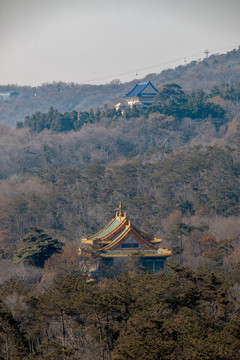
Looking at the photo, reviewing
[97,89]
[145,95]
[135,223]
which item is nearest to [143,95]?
[145,95]

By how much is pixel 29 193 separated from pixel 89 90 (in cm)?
10675

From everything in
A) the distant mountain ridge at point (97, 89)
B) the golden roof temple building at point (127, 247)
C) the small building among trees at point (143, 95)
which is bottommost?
the distant mountain ridge at point (97, 89)

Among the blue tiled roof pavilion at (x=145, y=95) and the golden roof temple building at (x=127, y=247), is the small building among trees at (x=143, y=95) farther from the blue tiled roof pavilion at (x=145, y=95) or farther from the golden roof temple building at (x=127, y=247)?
the golden roof temple building at (x=127, y=247)

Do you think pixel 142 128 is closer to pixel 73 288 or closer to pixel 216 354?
pixel 73 288

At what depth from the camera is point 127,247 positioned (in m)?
43.2

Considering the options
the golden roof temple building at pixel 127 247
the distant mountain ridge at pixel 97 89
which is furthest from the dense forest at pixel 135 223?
the distant mountain ridge at pixel 97 89

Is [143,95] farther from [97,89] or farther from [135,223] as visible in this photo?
[97,89]

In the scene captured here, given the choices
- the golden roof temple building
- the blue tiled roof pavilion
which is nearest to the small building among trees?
the blue tiled roof pavilion

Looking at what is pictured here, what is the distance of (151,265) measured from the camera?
42625 millimetres

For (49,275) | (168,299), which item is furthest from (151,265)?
(168,299)

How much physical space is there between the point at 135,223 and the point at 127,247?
15241 mm

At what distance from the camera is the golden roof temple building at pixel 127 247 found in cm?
4234

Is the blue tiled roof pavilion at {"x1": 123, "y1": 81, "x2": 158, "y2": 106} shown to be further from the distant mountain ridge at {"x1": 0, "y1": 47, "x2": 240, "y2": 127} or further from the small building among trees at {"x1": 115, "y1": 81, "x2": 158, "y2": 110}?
the distant mountain ridge at {"x1": 0, "y1": 47, "x2": 240, "y2": 127}

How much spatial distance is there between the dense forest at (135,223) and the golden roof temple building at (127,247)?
0.62 m
